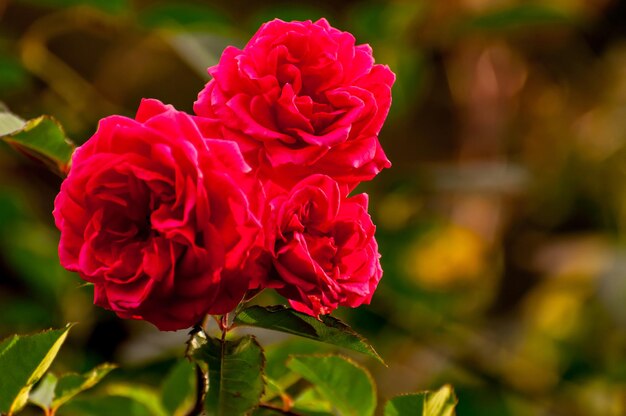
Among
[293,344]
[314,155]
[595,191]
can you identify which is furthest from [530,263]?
[314,155]

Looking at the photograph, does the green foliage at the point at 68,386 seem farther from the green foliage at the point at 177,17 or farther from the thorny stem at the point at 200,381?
the green foliage at the point at 177,17

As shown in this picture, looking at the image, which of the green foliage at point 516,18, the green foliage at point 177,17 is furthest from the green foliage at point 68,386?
the green foliage at point 516,18

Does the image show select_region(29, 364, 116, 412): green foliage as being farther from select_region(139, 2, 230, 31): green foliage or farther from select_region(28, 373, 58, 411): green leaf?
select_region(139, 2, 230, 31): green foliage

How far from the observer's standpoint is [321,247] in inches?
19.3

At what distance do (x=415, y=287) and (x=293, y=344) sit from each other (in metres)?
0.80

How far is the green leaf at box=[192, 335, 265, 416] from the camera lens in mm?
469

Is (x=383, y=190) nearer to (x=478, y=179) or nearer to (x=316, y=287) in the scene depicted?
(x=478, y=179)

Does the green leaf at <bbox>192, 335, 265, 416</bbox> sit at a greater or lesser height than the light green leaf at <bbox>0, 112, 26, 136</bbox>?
lesser

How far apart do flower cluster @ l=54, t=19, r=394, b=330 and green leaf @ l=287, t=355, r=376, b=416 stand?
112 millimetres

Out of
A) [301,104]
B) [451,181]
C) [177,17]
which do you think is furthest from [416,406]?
[451,181]

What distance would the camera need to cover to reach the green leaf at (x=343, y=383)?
630mm

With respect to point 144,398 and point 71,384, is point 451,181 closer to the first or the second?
point 144,398

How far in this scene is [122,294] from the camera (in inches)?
18.1

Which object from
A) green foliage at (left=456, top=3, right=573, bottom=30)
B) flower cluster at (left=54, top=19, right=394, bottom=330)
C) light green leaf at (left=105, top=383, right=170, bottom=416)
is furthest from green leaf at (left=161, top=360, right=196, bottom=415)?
green foliage at (left=456, top=3, right=573, bottom=30)
